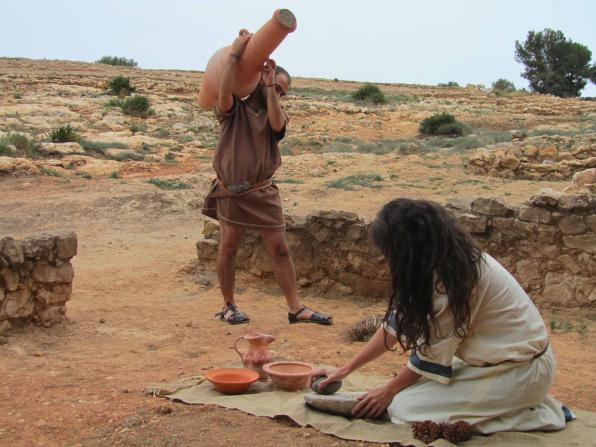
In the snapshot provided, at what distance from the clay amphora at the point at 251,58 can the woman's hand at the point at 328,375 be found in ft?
7.48

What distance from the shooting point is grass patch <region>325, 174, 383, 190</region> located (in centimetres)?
1274

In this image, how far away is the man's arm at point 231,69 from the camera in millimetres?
4648

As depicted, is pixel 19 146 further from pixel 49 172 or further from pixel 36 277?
pixel 36 277

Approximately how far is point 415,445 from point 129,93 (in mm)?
25101

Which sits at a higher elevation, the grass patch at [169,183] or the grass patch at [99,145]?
the grass patch at [99,145]

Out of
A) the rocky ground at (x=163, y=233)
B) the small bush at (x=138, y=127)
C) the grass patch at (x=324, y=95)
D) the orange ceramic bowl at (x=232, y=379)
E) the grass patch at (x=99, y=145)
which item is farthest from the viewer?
the grass patch at (x=324, y=95)

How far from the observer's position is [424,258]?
2.59m

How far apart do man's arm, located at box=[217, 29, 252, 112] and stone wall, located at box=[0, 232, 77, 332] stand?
55.9 inches

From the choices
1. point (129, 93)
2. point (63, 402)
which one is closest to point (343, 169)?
point (63, 402)

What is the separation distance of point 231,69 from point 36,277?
190 centimetres

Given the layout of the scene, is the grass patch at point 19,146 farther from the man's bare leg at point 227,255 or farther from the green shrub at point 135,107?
the man's bare leg at point 227,255

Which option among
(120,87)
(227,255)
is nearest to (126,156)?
(227,255)

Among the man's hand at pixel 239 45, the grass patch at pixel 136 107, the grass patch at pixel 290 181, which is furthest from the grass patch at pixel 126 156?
the man's hand at pixel 239 45

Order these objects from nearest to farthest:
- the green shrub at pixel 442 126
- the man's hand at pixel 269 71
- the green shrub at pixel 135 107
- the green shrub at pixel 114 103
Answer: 1. the man's hand at pixel 269 71
2. the green shrub at pixel 442 126
3. the green shrub at pixel 135 107
4. the green shrub at pixel 114 103
